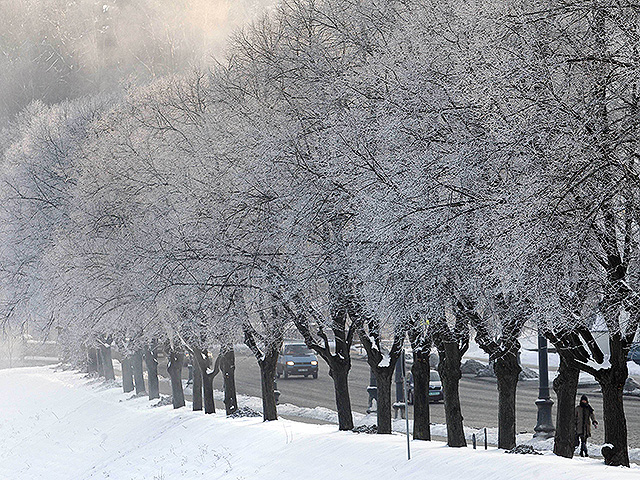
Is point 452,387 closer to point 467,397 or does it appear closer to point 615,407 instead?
point 615,407

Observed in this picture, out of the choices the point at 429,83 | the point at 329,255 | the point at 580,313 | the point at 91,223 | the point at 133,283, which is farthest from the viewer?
the point at 91,223

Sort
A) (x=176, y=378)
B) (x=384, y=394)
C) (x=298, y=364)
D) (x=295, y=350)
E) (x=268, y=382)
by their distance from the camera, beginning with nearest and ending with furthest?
(x=384, y=394)
(x=268, y=382)
(x=176, y=378)
(x=298, y=364)
(x=295, y=350)

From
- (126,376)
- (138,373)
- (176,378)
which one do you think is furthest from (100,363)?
(176,378)

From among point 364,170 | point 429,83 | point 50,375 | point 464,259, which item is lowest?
point 50,375

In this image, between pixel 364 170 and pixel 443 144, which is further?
pixel 364 170

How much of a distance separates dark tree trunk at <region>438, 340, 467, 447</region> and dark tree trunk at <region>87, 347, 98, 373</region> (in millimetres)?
39253

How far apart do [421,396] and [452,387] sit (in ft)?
2.88

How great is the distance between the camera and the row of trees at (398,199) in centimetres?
1234

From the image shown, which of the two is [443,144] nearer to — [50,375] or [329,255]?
[329,255]

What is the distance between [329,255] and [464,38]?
5601 millimetres

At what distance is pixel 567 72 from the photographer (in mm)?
12578

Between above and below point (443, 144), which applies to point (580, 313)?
below

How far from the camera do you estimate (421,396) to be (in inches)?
808

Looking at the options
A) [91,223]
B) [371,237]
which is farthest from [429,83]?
[91,223]
